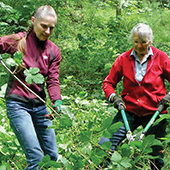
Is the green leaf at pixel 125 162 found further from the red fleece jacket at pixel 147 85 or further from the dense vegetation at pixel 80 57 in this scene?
the dense vegetation at pixel 80 57

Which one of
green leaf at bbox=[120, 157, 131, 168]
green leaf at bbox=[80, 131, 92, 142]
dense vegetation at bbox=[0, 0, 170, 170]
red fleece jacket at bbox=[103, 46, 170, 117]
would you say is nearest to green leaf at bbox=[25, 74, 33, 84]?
green leaf at bbox=[80, 131, 92, 142]

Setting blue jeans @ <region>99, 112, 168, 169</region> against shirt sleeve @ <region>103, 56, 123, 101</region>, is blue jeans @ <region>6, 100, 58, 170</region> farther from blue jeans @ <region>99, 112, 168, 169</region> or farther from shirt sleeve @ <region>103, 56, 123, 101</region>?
shirt sleeve @ <region>103, 56, 123, 101</region>

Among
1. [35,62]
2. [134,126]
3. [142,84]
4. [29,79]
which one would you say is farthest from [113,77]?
[29,79]

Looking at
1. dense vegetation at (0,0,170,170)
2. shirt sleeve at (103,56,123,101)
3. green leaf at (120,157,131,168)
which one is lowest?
dense vegetation at (0,0,170,170)

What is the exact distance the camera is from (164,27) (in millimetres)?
9031

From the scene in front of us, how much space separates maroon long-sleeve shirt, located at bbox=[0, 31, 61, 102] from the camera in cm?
238

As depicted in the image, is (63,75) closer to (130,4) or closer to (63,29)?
(63,29)

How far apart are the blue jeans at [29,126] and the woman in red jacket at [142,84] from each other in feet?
1.94

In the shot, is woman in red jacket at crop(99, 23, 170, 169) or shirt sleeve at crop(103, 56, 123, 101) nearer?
woman in red jacket at crop(99, 23, 170, 169)

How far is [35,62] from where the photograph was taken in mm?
2449

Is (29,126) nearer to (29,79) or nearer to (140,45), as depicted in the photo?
(29,79)

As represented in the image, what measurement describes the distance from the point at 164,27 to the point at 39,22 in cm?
725

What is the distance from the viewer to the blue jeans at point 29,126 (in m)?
2.30

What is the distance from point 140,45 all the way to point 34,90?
43.0 inches
